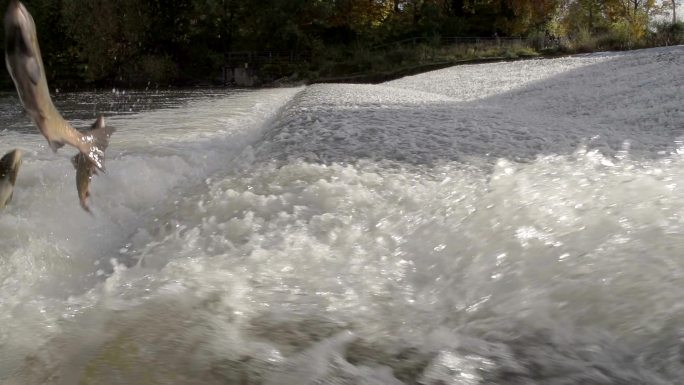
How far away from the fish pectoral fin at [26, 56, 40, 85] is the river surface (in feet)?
2.42

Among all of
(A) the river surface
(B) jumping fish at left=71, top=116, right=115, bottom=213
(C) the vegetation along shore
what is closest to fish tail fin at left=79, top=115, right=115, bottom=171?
(B) jumping fish at left=71, top=116, right=115, bottom=213

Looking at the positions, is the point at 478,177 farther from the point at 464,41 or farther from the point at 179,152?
the point at 464,41

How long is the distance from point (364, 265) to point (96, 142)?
3.22 ft

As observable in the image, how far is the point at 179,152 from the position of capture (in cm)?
477

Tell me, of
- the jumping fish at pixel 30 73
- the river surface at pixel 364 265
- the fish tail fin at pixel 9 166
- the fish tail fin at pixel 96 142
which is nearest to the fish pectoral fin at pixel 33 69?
the jumping fish at pixel 30 73

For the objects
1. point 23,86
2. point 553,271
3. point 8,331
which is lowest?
point 8,331

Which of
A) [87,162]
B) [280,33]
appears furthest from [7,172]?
[280,33]

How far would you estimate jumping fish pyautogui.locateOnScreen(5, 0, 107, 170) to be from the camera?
1.39 metres

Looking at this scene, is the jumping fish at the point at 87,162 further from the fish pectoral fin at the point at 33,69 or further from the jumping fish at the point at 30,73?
the fish pectoral fin at the point at 33,69

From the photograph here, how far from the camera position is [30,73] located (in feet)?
4.96

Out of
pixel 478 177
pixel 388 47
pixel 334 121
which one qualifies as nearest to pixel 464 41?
pixel 388 47

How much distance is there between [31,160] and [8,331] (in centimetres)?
294

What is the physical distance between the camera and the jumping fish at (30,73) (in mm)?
1395

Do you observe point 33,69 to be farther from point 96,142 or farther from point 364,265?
point 364,265
